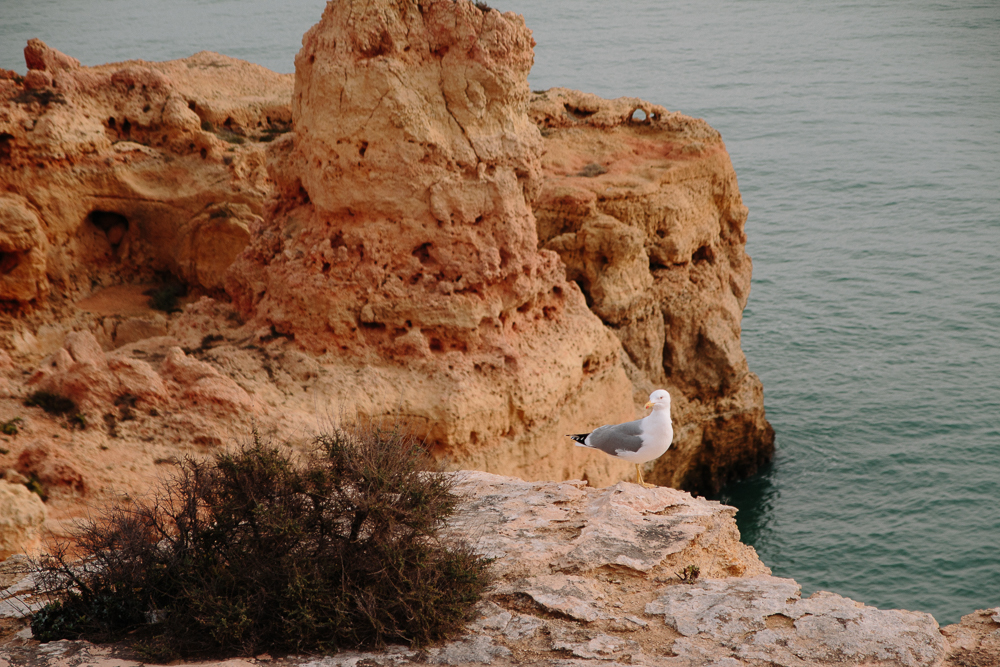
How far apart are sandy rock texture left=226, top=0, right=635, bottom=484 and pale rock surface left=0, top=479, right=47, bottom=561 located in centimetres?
376

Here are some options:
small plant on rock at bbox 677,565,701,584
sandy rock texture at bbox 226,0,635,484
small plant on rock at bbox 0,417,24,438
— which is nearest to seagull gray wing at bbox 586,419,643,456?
small plant on rock at bbox 677,565,701,584

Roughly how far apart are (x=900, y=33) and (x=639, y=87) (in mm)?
18897

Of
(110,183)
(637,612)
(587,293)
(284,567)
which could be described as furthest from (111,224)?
(637,612)

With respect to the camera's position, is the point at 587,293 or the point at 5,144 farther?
the point at 587,293

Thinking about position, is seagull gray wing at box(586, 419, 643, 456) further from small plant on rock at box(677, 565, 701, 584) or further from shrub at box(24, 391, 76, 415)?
shrub at box(24, 391, 76, 415)

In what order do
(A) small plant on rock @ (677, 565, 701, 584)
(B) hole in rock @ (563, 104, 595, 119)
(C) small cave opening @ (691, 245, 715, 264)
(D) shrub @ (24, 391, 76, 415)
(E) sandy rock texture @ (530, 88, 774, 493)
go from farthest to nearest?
(B) hole in rock @ (563, 104, 595, 119) < (C) small cave opening @ (691, 245, 715, 264) < (E) sandy rock texture @ (530, 88, 774, 493) < (D) shrub @ (24, 391, 76, 415) < (A) small plant on rock @ (677, 565, 701, 584)

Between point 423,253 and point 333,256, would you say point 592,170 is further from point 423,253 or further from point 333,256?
point 333,256

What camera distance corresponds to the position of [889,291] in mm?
30609

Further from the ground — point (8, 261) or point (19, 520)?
point (8, 261)

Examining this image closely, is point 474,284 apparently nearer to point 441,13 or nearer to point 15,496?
point 441,13

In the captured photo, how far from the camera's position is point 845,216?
119 ft

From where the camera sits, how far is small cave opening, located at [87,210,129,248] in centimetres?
1648

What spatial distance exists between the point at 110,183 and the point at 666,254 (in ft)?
34.4

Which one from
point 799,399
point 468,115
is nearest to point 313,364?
point 468,115
